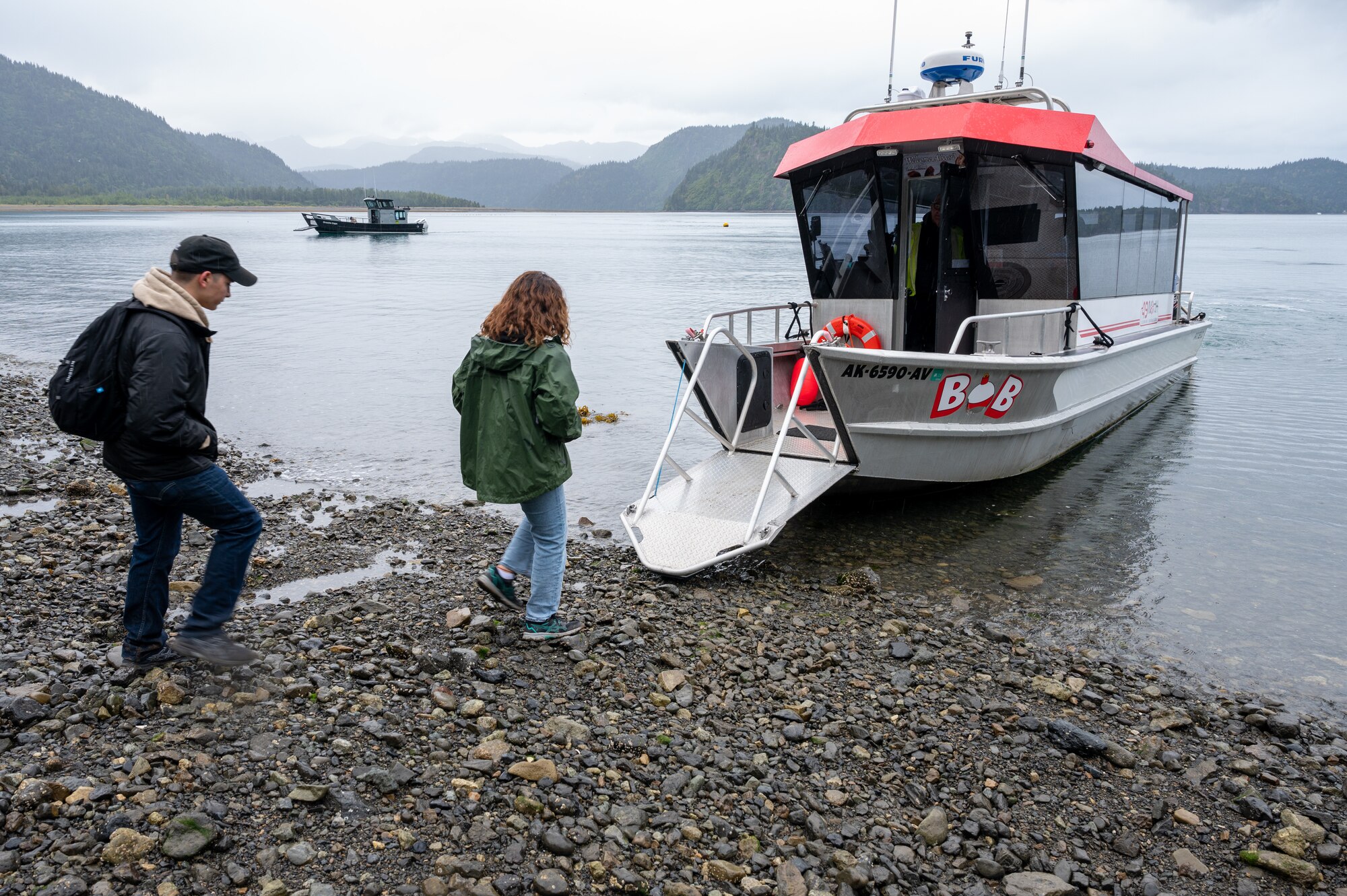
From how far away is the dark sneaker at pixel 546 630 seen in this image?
489 centimetres

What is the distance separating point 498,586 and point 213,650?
1538mm

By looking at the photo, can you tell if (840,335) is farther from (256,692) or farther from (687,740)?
(256,692)

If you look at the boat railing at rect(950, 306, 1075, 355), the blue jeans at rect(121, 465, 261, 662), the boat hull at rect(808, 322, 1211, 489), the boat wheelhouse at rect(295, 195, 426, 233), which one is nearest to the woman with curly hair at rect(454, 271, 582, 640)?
the blue jeans at rect(121, 465, 261, 662)

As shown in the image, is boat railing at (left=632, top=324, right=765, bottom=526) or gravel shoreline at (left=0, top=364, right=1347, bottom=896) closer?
gravel shoreline at (left=0, top=364, right=1347, bottom=896)

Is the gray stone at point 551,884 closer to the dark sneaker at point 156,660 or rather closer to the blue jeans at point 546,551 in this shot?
the blue jeans at point 546,551

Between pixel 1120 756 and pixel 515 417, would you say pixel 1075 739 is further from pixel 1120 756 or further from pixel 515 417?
pixel 515 417

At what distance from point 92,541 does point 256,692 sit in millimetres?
3356

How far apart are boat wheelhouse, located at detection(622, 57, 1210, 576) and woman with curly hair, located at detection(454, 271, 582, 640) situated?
1986mm

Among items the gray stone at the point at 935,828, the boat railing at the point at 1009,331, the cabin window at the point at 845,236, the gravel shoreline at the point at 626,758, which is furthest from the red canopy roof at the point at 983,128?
the gray stone at the point at 935,828

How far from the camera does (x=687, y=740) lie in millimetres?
4031

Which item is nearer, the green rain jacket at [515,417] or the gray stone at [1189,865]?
the gray stone at [1189,865]

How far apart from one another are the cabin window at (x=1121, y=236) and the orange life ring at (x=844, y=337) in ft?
7.17

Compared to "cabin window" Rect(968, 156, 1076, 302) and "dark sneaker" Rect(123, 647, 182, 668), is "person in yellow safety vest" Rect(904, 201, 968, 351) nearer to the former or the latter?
"cabin window" Rect(968, 156, 1076, 302)

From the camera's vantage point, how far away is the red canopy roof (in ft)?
25.6
